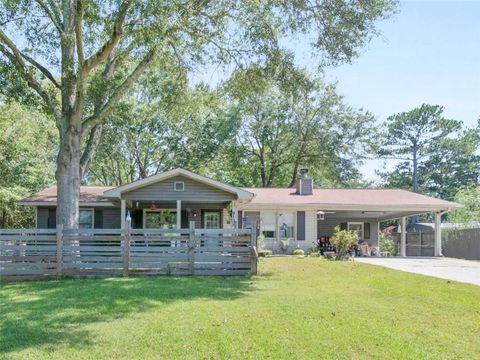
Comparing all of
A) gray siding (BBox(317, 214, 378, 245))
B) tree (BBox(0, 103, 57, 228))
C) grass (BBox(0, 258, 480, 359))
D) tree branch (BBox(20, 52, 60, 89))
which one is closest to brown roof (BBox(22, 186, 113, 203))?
tree (BBox(0, 103, 57, 228))

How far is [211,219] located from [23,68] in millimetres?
10305

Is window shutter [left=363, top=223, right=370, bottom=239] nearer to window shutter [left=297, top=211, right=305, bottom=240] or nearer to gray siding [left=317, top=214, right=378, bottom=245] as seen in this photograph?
gray siding [left=317, top=214, right=378, bottom=245]

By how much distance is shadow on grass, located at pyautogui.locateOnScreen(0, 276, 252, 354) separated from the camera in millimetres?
5801

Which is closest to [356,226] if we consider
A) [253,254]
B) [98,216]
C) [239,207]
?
[239,207]

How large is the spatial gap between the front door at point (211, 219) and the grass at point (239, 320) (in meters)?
11.2

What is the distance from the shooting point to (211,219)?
21.6 meters

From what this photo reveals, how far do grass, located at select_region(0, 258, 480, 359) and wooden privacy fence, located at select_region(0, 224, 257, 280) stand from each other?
1.31 metres

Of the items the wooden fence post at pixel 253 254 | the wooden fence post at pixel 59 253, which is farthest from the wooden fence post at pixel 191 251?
the wooden fence post at pixel 59 253

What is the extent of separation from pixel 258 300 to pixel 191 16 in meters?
8.76

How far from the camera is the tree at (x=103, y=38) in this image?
13.4m

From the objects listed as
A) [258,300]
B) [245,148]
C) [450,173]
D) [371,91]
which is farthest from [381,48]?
[450,173]

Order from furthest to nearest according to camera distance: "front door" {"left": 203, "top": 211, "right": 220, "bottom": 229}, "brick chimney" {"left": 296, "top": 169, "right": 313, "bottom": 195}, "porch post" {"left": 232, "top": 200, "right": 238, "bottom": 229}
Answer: "brick chimney" {"left": 296, "top": 169, "right": 313, "bottom": 195} < "front door" {"left": 203, "top": 211, "right": 220, "bottom": 229} < "porch post" {"left": 232, "top": 200, "right": 238, "bottom": 229}

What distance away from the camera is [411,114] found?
45.4 m

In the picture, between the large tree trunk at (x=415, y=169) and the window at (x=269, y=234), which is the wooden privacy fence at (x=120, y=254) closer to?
the window at (x=269, y=234)
